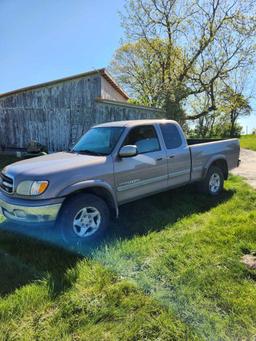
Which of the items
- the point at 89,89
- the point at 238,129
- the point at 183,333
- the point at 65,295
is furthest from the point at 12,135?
the point at 238,129

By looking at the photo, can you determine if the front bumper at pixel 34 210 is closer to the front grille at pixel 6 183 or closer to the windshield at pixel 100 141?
the front grille at pixel 6 183

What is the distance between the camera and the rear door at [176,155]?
583 centimetres

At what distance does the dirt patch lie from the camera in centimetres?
375

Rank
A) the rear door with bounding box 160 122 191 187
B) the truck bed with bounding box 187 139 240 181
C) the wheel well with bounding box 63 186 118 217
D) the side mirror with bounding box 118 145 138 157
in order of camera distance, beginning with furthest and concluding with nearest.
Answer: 1. the truck bed with bounding box 187 139 240 181
2. the rear door with bounding box 160 122 191 187
3. the side mirror with bounding box 118 145 138 157
4. the wheel well with bounding box 63 186 118 217

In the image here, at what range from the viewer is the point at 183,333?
2.66m

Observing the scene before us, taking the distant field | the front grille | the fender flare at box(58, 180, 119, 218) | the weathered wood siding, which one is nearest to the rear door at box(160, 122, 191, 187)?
the fender flare at box(58, 180, 119, 218)

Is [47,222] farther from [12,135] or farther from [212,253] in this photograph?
[12,135]

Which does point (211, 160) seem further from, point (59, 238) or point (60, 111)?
point (60, 111)

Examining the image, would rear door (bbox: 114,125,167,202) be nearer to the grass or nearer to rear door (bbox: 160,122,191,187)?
rear door (bbox: 160,122,191,187)

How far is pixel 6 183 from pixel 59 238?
119 centimetres

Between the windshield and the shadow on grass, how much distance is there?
1396 mm

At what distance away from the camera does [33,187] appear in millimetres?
4047

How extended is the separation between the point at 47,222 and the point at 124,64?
89.5 feet

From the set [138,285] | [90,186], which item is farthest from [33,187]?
[138,285]
